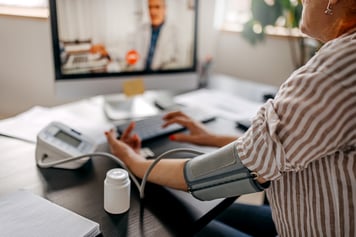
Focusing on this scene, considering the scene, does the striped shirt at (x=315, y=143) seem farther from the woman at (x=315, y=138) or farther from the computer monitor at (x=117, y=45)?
the computer monitor at (x=117, y=45)

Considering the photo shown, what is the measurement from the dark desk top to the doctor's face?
0.59 meters

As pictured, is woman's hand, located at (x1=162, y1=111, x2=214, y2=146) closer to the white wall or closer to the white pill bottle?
the white pill bottle

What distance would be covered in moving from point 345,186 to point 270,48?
178cm

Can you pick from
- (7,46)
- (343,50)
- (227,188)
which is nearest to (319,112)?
(343,50)

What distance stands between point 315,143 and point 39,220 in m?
0.50

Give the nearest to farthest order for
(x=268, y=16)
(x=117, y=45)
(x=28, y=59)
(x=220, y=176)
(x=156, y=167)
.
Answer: (x=220, y=176), (x=156, y=167), (x=117, y=45), (x=28, y=59), (x=268, y=16)

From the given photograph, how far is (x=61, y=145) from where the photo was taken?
2.97 ft

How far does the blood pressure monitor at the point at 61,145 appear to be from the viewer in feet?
2.92

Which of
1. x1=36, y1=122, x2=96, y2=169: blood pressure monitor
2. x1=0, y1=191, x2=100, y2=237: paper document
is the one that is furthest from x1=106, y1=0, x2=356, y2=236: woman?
x1=36, y1=122, x2=96, y2=169: blood pressure monitor

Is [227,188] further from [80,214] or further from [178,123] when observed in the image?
[178,123]

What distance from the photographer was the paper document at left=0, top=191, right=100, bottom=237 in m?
0.62

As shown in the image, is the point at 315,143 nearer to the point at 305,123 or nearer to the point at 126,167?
the point at 305,123

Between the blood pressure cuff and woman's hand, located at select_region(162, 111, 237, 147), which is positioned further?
woman's hand, located at select_region(162, 111, 237, 147)

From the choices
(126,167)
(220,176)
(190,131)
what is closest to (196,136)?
(190,131)
